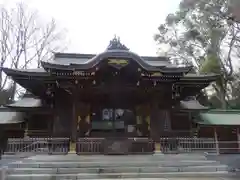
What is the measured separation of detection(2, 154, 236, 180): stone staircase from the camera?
364 inches

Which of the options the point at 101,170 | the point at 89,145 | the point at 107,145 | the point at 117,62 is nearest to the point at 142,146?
the point at 107,145

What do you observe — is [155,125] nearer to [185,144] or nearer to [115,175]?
[185,144]

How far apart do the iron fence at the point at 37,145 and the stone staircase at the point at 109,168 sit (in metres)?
1.56

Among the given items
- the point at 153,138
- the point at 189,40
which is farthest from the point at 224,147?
the point at 189,40

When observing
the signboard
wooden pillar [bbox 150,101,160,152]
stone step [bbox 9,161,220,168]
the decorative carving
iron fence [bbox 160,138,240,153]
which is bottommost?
stone step [bbox 9,161,220,168]

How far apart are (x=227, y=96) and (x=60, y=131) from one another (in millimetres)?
23153

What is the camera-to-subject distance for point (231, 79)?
2864 centimetres

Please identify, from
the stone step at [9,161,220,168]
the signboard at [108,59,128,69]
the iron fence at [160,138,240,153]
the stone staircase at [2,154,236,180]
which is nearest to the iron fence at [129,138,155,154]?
the iron fence at [160,138,240,153]

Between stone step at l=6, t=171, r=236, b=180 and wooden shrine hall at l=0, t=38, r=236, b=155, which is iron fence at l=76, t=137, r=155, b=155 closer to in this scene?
wooden shrine hall at l=0, t=38, r=236, b=155

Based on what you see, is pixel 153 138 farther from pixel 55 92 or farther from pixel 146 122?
pixel 55 92

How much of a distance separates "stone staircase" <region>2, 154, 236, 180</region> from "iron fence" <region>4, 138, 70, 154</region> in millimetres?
1564

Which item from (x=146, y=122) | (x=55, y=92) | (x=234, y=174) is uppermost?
(x=55, y=92)

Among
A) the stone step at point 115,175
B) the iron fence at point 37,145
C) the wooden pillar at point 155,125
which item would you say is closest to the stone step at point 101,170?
the stone step at point 115,175

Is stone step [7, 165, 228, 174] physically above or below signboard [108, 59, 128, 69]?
below
